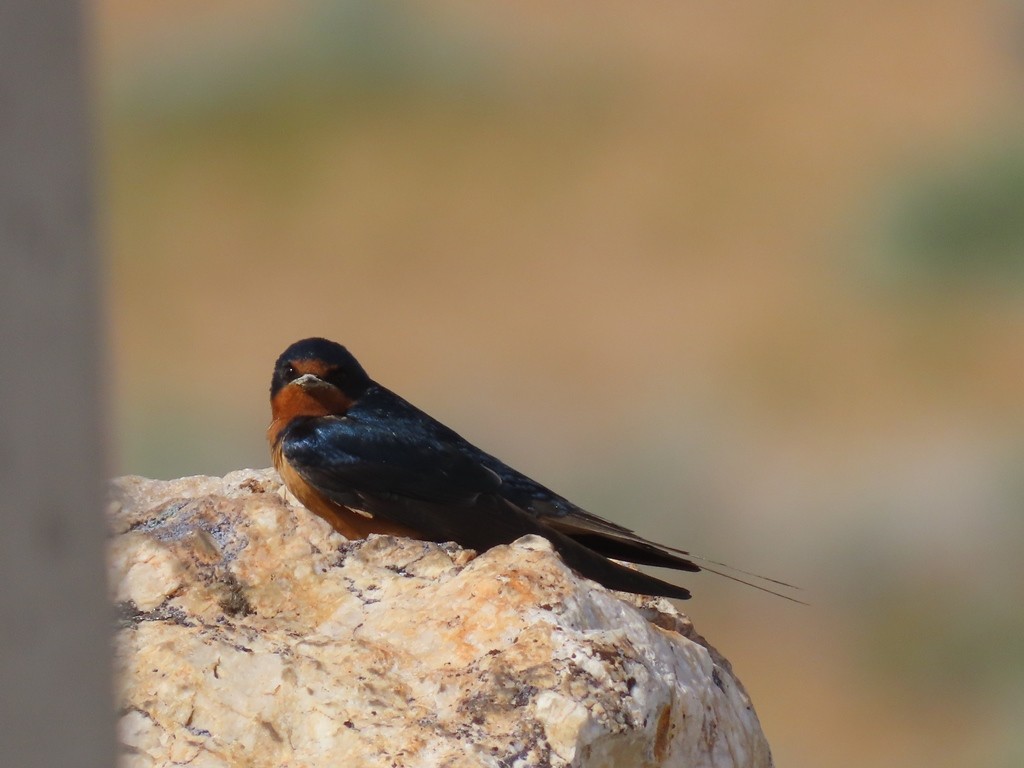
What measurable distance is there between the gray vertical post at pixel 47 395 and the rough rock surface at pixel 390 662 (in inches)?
64.7

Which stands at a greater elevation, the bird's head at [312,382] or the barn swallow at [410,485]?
the bird's head at [312,382]

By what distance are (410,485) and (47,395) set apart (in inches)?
148

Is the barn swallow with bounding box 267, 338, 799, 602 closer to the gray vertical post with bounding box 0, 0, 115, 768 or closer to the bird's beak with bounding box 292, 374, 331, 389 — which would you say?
the bird's beak with bounding box 292, 374, 331, 389

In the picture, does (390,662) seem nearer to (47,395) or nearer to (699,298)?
(47,395)

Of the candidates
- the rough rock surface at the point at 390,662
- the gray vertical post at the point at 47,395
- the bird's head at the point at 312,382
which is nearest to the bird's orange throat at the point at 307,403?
the bird's head at the point at 312,382

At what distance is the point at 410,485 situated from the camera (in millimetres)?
4926

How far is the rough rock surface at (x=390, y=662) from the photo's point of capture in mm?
Result: 2877

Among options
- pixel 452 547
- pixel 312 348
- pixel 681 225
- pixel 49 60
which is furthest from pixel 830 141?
pixel 49 60

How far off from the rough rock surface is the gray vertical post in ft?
5.39

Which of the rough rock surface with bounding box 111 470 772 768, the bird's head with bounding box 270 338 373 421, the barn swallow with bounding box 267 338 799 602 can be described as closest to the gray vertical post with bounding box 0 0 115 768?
the rough rock surface with bounding box 111 470 772 768

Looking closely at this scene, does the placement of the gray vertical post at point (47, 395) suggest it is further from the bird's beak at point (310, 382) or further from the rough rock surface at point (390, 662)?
the bird's beak at point (310, 382)

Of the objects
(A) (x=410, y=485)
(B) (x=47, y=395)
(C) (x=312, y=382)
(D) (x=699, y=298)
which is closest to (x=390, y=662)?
(A) (x=410, y=485)

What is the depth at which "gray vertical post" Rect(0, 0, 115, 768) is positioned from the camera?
3.83 ft

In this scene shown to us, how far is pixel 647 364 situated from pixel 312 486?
14030 mm
